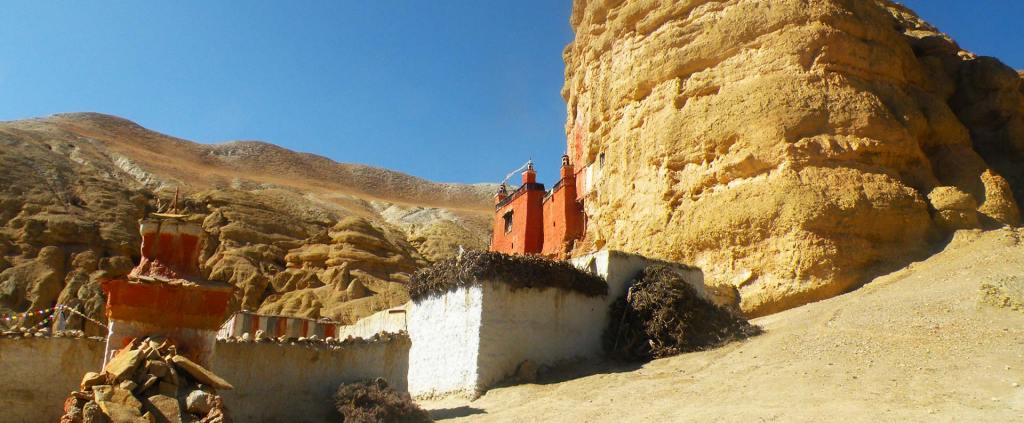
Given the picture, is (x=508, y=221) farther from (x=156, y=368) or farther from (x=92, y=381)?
(x=92, y=381)

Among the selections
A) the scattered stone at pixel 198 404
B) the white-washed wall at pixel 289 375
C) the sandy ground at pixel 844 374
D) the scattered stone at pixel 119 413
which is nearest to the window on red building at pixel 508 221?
the sandy ground at pixel 844 374

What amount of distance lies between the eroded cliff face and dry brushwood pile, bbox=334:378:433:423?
35.6 ft

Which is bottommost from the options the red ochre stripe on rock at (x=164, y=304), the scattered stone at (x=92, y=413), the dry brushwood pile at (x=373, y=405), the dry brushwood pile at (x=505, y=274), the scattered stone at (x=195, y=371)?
the dry brushwood pile at (x=373, y=405)

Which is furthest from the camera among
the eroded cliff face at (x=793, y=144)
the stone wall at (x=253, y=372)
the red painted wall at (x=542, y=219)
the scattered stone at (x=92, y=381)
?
the red painted wall at (x=542, y=219)

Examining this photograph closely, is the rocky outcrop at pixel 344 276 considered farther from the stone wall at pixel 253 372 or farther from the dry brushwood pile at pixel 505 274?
the stone wall at pixel 253 372

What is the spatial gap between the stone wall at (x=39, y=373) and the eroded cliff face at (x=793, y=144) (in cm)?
1462

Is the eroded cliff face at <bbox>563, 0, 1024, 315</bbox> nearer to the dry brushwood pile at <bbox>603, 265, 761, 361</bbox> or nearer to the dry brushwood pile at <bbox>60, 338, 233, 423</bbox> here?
the dry brushwood pile at <bbox>603, 265, 761, 361</bbox>

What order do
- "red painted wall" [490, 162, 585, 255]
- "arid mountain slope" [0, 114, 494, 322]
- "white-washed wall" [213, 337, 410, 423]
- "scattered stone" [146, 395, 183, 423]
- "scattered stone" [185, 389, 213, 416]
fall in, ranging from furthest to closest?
"arid mountain slope" [0, 114, 494, 322], "red painted wall" [490, 162, 585, 255], "white-washed wall" [213, 337, 410, 423], "scattered stone" [185, 389, 213, 416], "scattered stone" [146, 395, 183, 423]

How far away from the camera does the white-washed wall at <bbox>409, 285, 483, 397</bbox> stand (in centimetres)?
1472

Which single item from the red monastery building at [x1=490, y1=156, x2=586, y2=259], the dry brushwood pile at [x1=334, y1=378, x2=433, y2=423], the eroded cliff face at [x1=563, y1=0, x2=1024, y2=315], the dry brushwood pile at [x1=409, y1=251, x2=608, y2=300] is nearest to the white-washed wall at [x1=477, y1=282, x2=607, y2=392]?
the dry brushwood pile at [x1=409, y1=251, x2=608, y2=300]

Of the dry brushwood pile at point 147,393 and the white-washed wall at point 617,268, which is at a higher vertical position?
the white-washed wall at point 617,268

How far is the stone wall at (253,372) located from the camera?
912cm

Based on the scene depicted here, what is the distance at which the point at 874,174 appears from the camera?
19.8m

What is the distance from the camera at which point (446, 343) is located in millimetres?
15477
